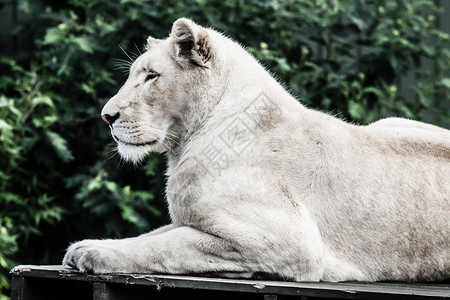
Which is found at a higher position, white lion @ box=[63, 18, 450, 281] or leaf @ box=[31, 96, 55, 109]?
white lion @ box=[63, 18, 450, 281]

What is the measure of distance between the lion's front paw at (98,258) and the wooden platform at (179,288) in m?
0.04

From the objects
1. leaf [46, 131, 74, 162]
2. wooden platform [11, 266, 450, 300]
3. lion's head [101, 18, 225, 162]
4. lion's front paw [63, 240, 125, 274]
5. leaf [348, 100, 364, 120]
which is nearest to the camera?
wooden platform [11, 266, 450, 300]

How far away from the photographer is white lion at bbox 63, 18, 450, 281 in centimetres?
265

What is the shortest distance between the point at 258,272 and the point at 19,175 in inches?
127

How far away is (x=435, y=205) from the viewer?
286 centimetres

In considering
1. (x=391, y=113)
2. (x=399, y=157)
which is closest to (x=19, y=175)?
(x=391, y=113)

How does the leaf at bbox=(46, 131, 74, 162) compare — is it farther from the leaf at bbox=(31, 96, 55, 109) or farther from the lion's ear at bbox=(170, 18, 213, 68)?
the lion's ear at bbox=(170, 18, 213, 68)

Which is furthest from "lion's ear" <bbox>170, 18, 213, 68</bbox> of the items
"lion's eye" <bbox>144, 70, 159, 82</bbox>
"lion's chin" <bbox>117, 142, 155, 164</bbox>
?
"lion's chin" <bbox>117, 142, 155, 164</bbox>

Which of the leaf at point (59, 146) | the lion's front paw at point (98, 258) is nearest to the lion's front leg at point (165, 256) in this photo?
the lion's front paw at point (98, 258)

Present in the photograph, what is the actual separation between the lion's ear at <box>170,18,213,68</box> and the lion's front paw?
89 centimetres

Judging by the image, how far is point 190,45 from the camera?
9.98 feet

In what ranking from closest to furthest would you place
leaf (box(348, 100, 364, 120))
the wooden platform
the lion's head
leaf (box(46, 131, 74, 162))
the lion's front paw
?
the wooden platform
the lion's front paw
the lion's head
leaf (box(46, 131, 74, 162))
leaf (box(348, 100, 364, 120))

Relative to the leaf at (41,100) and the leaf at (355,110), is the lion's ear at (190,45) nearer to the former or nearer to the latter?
the leaf at (41,100)

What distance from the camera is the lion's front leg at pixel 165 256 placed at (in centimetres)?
261
